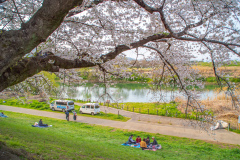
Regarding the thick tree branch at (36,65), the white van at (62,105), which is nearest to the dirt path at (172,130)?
the white van at (62,105)

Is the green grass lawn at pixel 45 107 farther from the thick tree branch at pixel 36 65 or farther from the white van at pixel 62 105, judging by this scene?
the thick tree branch at pixel 36 65

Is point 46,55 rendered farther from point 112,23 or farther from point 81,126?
point 81,126

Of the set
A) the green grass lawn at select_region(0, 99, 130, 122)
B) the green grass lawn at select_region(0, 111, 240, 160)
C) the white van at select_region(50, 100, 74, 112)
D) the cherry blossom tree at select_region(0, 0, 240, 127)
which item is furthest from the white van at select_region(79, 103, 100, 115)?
the cherry blossom tree at select_region(0, 0, 240, 127)

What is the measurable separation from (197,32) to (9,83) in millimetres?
5050

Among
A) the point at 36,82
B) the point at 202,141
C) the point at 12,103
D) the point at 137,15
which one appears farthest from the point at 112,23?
the point at 12,103

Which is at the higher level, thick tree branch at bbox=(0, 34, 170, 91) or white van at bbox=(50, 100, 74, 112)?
thick tree branch at bbox=(0, 34, 170, 91)

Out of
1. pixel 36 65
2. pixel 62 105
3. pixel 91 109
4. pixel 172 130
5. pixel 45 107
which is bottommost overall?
pixel 172 130

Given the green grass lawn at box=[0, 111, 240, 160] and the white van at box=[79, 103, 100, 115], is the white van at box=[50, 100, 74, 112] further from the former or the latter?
the green grass lawn at box=[0, 111, 240, 160]

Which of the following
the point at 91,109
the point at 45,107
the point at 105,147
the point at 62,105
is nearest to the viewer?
the point at 105,147

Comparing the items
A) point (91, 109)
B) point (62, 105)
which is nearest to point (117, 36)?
point (91, 109)

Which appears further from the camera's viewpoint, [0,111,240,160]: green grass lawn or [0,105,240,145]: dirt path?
[0,105,240,145]: dirt path

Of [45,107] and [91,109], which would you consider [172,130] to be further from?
[45,107]

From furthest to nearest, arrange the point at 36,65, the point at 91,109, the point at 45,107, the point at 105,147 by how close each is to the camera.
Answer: the point at 45,107
the point at 91,109
the point at 105,147
the point at 36,65

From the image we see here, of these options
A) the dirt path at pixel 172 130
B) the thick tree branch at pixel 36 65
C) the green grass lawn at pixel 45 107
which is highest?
the thick tree branch at pixel 36 65
